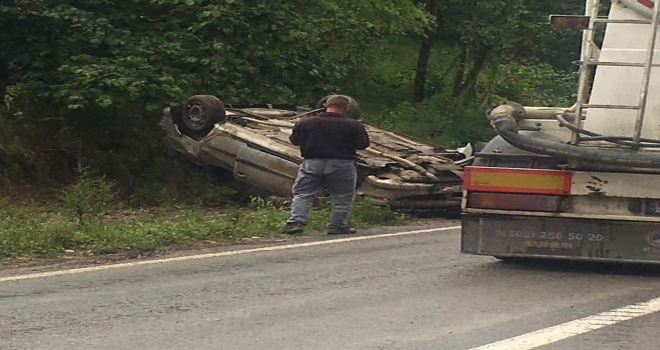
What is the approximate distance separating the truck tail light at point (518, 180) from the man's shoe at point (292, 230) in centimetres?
297

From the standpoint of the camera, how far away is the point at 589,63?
9.62m

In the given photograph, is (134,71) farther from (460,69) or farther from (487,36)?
(460,69)

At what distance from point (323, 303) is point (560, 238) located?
2.49 meters

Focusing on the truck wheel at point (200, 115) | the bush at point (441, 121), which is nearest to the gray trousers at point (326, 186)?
the truck wheel at point (200, 115)

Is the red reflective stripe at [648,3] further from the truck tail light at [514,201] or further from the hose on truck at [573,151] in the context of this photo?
the truck tail light at [514,201]

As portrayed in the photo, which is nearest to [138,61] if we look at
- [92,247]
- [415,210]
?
[415,210]

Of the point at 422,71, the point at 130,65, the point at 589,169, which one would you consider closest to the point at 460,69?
the point at 422,71

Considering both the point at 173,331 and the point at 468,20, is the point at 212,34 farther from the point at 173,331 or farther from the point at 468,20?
the point at 173,331

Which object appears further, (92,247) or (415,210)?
(415,210)

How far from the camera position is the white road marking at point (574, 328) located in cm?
687

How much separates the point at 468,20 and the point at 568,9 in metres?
2.97

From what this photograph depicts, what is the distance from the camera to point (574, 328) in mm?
7445

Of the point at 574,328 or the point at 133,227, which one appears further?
the point at 133,227

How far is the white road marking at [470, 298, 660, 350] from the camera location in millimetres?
6871
